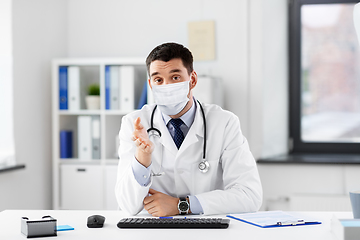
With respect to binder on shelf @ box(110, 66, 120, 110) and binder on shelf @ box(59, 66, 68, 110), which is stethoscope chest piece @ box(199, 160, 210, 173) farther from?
binder on shelf @ box(59, 66, 68, 110)

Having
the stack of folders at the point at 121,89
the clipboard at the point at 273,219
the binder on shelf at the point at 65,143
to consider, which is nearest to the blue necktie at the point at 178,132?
the clipboard at the point at 273,219

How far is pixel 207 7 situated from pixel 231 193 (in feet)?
6.56

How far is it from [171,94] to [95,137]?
1.55 meters

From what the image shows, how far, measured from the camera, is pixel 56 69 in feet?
10.5

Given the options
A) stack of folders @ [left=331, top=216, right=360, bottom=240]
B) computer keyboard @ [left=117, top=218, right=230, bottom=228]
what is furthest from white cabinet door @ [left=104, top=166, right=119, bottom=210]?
stack of folders @ [left=331, top=216, right=360, bottom=240]

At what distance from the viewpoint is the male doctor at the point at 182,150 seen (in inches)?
65.6

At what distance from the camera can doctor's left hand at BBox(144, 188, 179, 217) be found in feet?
5.15

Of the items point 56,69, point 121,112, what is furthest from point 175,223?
point 56,69

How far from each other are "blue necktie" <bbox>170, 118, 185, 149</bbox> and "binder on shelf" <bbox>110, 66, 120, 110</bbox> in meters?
Result: 1.34

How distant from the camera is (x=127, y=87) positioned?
10.3 ft

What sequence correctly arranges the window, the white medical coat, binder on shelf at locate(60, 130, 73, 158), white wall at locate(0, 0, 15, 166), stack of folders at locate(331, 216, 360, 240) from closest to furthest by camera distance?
stack of folders at locate(331, 216, 360, 240), the white medical coat, white wall at locate(0, 0, 15, 166), binder on shelf at locate(60, 130, 73, 158), the window

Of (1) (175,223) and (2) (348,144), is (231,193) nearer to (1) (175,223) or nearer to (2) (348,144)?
(1) (175,223)

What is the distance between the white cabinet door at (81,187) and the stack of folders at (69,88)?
0.45 metres

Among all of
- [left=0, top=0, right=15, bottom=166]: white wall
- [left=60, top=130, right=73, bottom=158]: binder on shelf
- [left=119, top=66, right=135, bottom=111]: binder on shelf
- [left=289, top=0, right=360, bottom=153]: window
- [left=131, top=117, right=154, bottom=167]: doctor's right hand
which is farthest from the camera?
[left=289, top=0, right=360, bottom=153]: window
